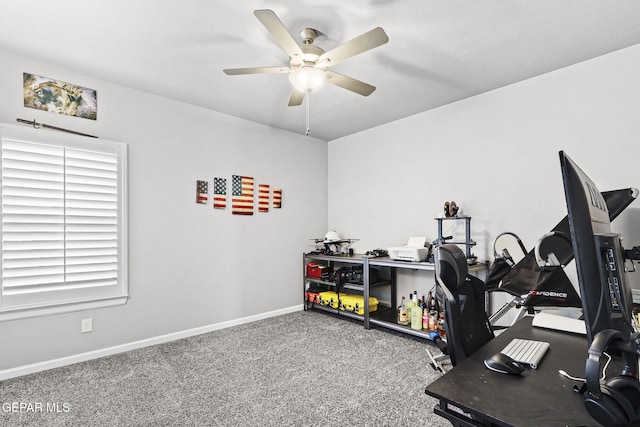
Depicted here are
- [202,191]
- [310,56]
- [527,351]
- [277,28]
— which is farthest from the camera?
[202,191]

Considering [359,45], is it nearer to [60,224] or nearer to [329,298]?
[60,224]

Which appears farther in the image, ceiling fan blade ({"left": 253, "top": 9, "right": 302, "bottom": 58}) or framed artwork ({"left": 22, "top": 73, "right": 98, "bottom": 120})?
framed artwork ({"left": 22, "top": 73, "right": 98, "bottom": 120})

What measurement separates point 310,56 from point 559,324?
217 centimetres

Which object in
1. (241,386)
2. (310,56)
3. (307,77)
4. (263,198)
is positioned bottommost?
(241,386)

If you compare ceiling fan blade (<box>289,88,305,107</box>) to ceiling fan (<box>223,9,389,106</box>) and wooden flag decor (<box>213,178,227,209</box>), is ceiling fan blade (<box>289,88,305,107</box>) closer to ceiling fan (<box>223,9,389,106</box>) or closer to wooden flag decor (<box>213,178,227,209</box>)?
ceiling fan (<box>223,9,389,106</box>)

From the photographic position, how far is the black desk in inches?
33.4

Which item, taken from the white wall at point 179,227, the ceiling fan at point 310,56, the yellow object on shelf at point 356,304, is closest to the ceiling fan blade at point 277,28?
the ceiling fan at point 310,56

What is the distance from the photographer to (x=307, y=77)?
2.35 meters

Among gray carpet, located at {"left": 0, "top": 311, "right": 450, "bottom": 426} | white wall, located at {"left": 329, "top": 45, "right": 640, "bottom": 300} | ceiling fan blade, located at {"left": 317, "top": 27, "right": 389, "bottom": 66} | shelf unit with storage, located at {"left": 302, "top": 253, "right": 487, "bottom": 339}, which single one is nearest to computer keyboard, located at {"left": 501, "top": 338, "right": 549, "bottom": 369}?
gray carpet, located at {"left": 0, "top": 311, "right": 450, "bottom": 426}

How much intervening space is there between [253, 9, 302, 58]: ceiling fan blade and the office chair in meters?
1.52

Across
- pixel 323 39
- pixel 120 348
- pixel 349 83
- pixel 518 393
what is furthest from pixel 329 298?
pixel 518 393

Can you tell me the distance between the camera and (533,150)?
3.05m

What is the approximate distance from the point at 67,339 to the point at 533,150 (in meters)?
4.66

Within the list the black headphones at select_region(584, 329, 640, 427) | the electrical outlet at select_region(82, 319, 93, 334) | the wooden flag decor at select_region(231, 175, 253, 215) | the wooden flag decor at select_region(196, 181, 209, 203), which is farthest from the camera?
the wooden flag decor at select_region(231, 175, 253, 215)
